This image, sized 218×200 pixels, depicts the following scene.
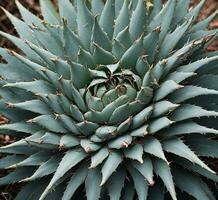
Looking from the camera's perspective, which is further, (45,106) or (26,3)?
(26,3)

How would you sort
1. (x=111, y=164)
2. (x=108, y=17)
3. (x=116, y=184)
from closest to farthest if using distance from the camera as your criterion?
(x=111, y=164) → (x=116, y=184) → (x=108, y=17)

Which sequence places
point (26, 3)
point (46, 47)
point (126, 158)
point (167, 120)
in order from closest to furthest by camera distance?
point (167, 120) → point (126, 158) → point (46, 47) → point (26, 3)

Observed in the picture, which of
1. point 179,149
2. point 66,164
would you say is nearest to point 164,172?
point 179,149

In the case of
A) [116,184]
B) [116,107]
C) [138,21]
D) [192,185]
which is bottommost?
[192,185]

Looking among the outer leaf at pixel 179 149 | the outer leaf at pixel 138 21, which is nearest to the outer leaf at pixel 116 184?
the outer leaf at pixel 179 149

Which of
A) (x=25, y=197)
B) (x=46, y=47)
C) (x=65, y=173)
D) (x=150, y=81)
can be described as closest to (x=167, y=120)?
(x=150, y=81)

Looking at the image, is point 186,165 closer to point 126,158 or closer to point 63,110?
point 126,158

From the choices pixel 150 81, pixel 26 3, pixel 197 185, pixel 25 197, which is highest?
pixel 26 3

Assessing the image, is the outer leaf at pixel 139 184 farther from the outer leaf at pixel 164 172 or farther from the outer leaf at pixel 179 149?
the outer leaf at pixel 179 149

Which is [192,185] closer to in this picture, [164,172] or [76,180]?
[164,172]
